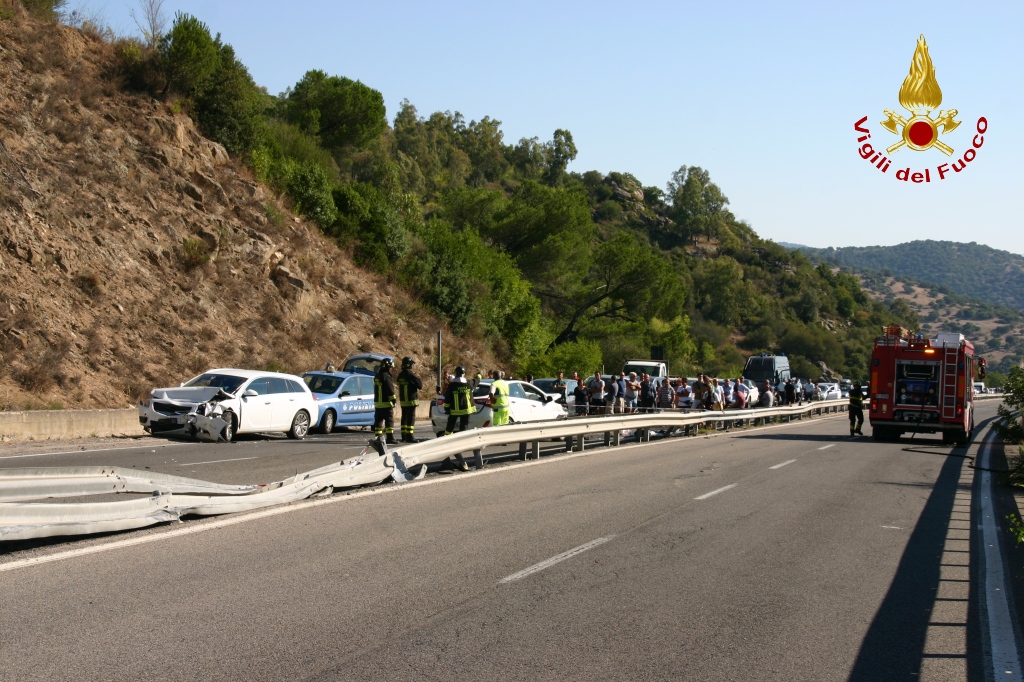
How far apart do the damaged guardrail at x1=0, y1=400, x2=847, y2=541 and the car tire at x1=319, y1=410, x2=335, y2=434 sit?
10058 mm

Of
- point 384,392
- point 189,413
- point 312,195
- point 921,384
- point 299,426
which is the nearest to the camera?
point 384,392

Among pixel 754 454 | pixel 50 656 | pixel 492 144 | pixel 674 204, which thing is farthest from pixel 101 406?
pixel 674 204

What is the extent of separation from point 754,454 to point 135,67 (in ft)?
97.8

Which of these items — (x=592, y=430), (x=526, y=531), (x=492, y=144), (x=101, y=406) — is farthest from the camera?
(x=492, y=144)

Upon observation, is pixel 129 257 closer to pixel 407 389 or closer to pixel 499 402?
pixel 499 402

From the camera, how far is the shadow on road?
6184 millimetres

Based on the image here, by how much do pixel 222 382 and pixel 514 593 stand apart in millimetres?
16437

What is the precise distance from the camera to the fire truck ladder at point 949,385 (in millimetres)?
27234

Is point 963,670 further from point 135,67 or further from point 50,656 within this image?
point 135,67

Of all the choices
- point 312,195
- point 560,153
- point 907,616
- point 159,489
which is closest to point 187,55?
point 312,195

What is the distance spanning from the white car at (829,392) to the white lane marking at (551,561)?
55.5 metres

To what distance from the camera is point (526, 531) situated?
10.5 m

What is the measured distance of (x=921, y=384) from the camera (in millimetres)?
27812

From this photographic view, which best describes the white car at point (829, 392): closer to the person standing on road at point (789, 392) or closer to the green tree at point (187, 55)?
the person standing on road at point (789, 392)
